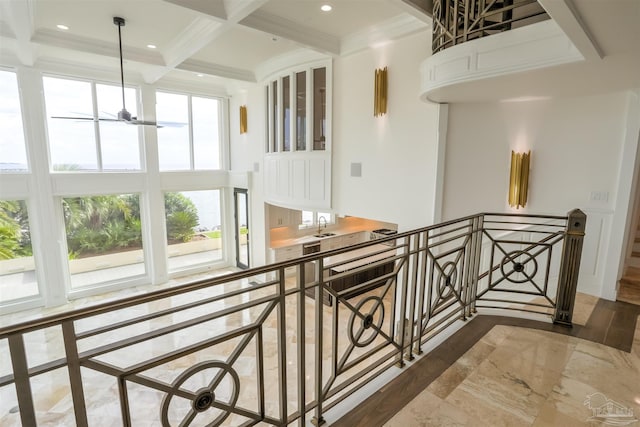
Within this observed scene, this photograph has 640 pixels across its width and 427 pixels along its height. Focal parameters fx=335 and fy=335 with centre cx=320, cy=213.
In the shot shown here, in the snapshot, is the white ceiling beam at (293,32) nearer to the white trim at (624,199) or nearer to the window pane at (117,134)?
the white trim at (624,199)

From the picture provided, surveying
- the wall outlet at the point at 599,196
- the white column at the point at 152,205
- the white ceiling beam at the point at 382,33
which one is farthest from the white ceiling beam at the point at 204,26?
the wall outlet at the point at 599,196

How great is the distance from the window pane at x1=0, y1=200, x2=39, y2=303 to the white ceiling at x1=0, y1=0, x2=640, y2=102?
2.80 meters

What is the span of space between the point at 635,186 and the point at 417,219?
2.53m

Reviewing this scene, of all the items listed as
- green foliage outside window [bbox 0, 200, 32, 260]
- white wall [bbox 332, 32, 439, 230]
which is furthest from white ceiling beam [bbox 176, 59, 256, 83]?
green foliage outside window [bbox 0, 200, 32, 260]

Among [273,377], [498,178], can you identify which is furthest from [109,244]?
[498,178]

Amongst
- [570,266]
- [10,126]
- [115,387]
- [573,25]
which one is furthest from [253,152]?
[573,25]

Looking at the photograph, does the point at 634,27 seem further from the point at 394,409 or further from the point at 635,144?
the point at 394,409

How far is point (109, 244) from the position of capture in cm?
778

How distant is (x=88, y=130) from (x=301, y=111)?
4690mm

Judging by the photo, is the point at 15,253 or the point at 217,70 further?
Result: the point at 217,70

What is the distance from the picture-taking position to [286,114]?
270 inches

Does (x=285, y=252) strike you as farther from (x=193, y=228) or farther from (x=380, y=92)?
(x=380, y=92)

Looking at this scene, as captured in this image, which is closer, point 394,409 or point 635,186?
point 394,409

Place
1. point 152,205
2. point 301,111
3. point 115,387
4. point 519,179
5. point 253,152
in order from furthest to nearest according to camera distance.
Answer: point 253,152, point 152,205, point 301,111, point 115,387, point 519,179
